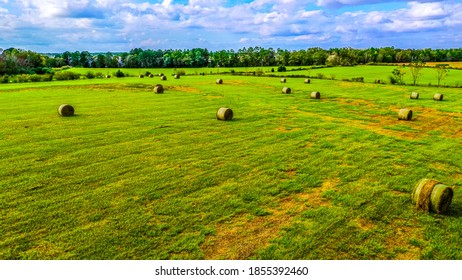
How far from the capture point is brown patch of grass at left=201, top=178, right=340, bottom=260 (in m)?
8.19

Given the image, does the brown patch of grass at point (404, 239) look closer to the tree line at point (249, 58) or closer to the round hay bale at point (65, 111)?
the round hay bale at point (65, 111)

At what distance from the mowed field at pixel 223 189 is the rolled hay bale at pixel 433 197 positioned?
292 millimetres

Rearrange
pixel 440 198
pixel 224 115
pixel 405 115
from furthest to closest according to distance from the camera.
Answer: pixel 405 115 → pixel 224 115 → pixel 440 198

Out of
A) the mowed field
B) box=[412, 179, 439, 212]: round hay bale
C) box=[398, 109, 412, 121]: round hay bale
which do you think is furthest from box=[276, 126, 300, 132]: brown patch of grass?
box=[412, 179, 439, 212]: round hay bale

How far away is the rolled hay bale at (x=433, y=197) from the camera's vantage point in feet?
32.5

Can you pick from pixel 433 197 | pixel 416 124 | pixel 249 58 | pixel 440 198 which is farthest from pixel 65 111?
pixel 249 58

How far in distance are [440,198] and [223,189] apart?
22.5 feet

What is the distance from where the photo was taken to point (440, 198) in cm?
986

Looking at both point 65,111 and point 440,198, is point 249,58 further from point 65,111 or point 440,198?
point 440,198

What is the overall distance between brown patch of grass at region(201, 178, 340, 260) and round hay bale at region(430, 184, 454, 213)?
10.2 feet

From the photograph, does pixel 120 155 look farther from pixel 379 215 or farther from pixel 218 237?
pixel 379 215

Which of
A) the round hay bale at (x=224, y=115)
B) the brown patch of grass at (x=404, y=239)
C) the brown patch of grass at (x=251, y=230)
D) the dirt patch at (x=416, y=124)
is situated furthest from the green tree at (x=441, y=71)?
the brown patch of grass at (x=251, y=230)

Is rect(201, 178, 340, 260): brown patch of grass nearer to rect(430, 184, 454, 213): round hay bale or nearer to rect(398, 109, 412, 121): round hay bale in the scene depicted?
rect(430, 184, 454, 213): round hay bale
